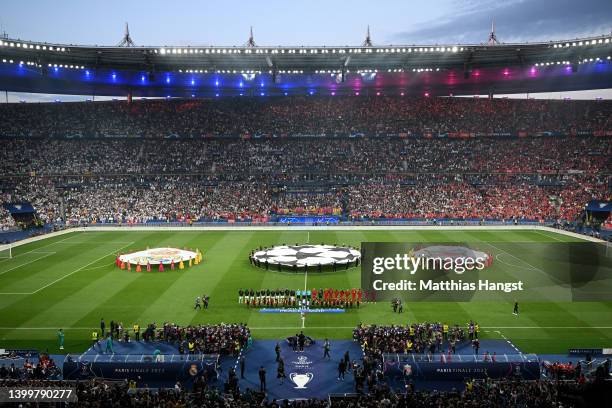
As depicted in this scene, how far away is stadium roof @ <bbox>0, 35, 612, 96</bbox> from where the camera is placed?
209 ft

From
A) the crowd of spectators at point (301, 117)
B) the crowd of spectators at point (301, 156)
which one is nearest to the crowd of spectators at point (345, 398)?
the crowd of spectators at point (301, 156)

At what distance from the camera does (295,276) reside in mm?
39594

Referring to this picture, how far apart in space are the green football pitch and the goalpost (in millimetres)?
594

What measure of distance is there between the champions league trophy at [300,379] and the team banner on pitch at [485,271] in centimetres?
483

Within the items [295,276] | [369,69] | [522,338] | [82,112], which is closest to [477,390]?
[522,338]

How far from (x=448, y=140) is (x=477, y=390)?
6860 centimetres

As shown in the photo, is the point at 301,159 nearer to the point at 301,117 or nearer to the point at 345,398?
the point at 301,117

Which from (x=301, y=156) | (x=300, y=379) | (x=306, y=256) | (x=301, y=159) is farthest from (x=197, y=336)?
(x=301, y=156)

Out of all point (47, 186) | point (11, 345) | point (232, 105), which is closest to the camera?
point (11, 345)

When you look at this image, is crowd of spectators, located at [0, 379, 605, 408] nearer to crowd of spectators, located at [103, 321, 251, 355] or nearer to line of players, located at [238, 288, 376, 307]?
crowd of spectators, located at [103, 321, 251, 355]

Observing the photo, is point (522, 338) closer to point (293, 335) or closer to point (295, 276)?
point (293, 335)

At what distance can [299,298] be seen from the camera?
33156 millimetres

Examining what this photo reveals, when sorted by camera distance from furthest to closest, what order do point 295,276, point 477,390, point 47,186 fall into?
point 47,186
point 295,276
point 477,390

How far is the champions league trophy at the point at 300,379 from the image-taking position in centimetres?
2165
